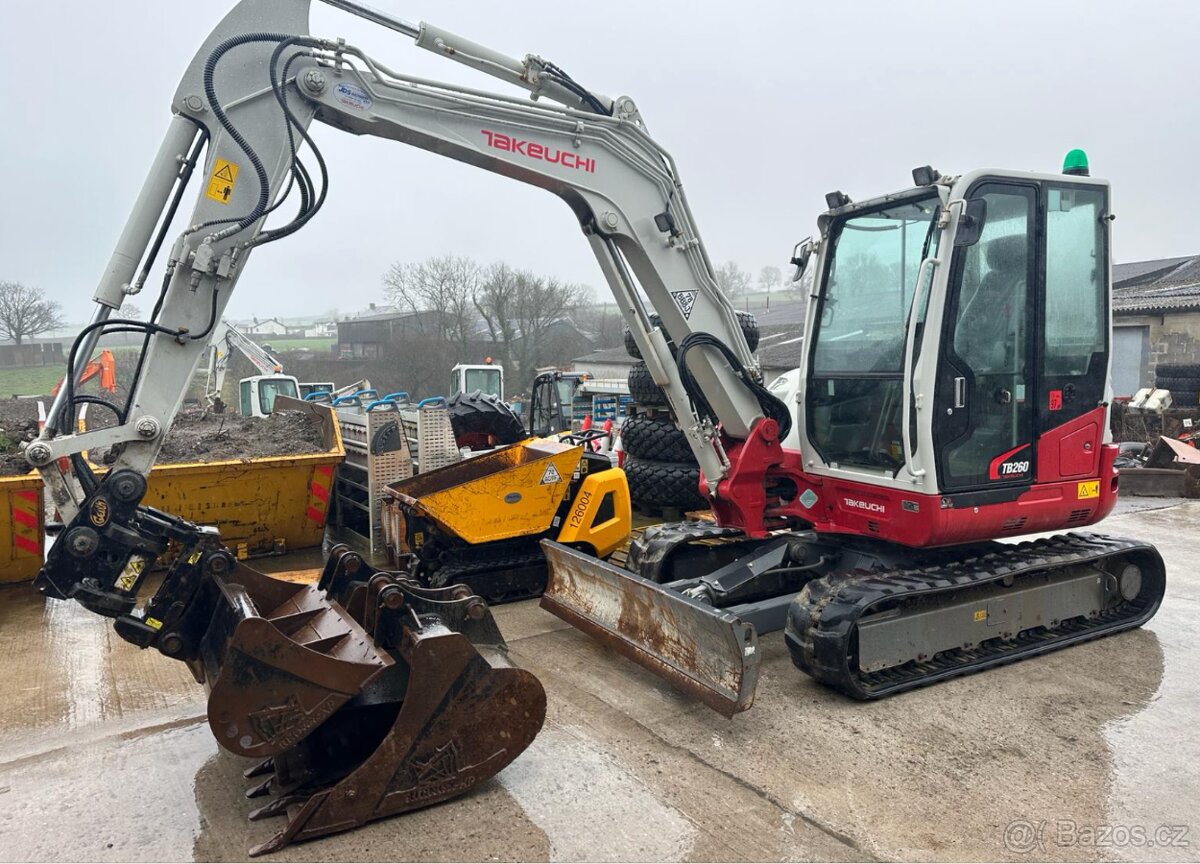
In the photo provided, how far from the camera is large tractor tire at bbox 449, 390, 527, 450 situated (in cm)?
793

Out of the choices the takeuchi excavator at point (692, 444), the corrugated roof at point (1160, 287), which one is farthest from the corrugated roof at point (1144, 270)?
the takeuchi excavator at point (692, 444)

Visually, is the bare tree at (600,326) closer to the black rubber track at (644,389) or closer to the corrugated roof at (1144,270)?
the corrugated roof at (1144,270)

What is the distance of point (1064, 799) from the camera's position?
333cm

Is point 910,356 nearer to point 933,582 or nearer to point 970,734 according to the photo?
point 933,582

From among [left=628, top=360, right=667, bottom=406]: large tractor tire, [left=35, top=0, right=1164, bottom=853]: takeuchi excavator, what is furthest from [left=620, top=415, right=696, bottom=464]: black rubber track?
[left=35, top=0, right=1164, bottom=853]: takeuchi excavator

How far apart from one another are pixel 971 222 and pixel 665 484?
4.41m

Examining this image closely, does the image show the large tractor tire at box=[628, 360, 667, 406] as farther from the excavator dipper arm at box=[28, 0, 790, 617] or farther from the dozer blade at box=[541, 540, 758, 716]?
the excavator dipper arm at box=[28, 0, 790, 617]

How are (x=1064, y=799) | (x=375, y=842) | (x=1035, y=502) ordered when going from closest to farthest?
(x=375, y=842) < (x=1064, y=799) < (x=1035, y=502)

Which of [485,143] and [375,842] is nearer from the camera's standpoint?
[375,842]

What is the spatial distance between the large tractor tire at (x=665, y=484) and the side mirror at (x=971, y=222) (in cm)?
404

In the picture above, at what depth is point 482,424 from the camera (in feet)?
26.2

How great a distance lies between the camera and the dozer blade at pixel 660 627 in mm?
3756

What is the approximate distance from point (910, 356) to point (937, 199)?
2.80 feet

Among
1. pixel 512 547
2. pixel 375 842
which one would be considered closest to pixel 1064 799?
pixel 375 842
